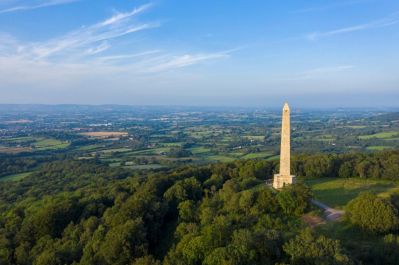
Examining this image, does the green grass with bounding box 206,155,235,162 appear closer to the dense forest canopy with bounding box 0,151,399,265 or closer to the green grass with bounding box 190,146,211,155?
the green grass with bounding box 190,146,211,155

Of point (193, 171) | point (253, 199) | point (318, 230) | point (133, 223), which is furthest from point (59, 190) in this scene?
point (318, 230)

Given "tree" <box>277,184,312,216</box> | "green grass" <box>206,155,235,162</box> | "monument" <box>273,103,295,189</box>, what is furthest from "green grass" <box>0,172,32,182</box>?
"tree" <box>277,184,312,216</box>

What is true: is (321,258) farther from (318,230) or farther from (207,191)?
(207,191)

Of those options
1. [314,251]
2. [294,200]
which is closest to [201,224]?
[294,200]

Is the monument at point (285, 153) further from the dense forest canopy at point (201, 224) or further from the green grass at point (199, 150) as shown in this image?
the green grass at point (199, 150)

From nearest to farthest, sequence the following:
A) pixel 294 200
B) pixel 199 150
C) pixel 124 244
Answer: pixel 124 244
pixel 294 200
pixel 199 150

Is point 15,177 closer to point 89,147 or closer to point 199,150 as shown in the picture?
point 89,147
